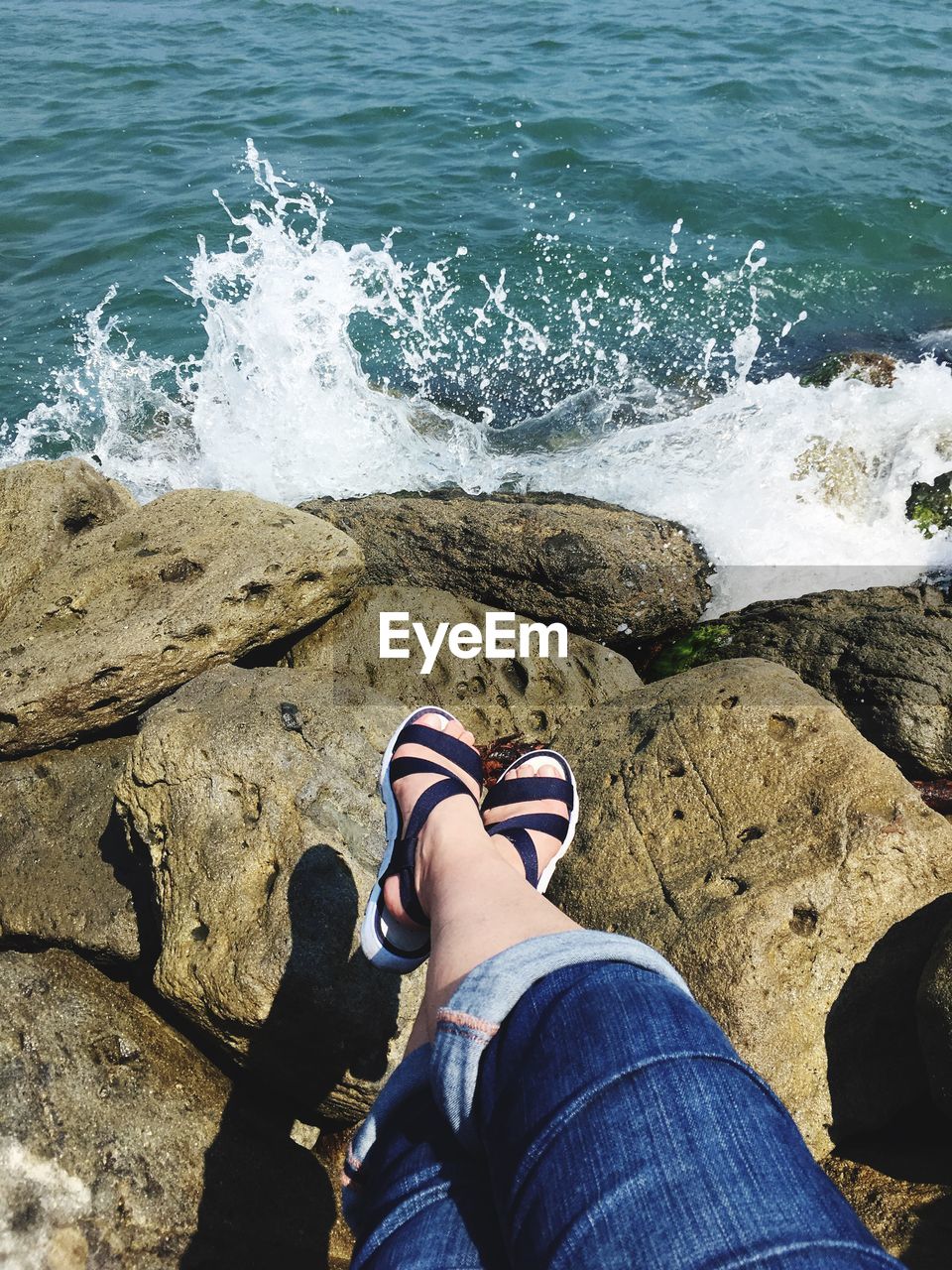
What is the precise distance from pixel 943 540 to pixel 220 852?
4658 mm

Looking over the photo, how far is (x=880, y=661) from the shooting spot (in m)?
A: 4.09

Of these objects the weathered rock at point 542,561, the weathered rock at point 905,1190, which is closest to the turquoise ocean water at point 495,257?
the weathered rock at point 542,561

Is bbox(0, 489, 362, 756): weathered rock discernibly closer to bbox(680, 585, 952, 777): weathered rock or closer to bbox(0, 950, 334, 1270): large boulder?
bbox(0, 950, 334, 1270): large boulder

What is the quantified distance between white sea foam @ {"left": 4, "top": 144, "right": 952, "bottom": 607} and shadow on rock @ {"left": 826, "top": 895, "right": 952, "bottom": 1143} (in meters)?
2.80

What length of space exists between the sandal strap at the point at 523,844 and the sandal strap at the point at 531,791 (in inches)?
4.2

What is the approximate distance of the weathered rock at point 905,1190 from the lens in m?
2.27

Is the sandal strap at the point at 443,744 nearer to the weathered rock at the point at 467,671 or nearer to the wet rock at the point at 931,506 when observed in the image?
the weathered rock at the point at 467,671

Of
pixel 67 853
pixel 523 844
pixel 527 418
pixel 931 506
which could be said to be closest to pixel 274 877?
pixel 523 844

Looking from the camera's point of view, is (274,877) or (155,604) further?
(155,604)

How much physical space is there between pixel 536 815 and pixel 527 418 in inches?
206

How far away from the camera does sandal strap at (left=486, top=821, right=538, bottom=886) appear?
2.76m

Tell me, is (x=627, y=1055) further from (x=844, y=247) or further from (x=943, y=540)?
(x=844, y=247)

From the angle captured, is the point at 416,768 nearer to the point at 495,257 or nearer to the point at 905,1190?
the point at 905,1190

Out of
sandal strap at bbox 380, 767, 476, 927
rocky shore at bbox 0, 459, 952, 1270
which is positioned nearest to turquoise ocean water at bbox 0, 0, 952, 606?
rocky shore at bbox 0, 459, 952, 1270
